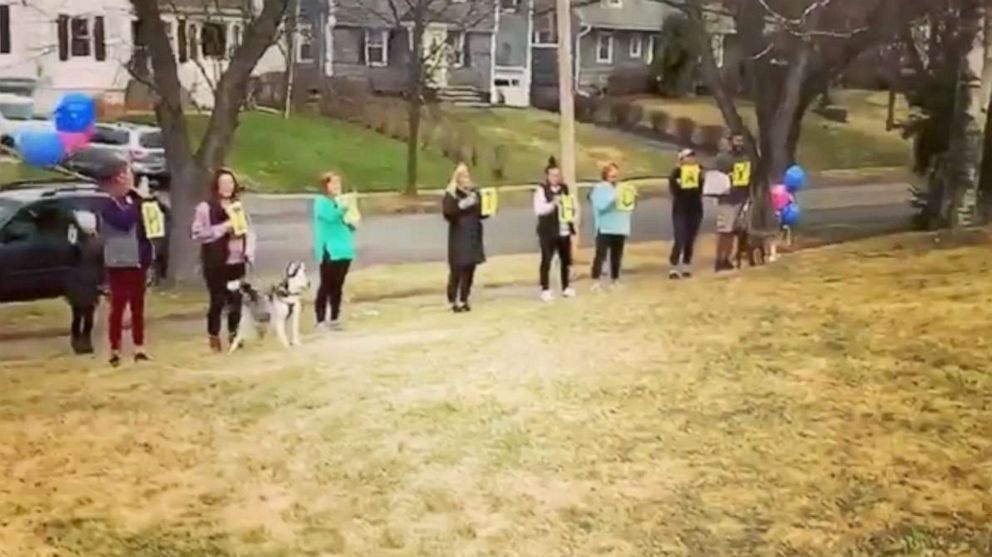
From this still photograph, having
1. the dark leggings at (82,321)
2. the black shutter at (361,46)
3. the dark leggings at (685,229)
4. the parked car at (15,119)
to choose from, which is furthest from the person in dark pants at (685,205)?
the black shutter at (361,46)

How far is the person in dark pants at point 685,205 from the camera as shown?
1644 cm

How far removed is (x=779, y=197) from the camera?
71.8 feet

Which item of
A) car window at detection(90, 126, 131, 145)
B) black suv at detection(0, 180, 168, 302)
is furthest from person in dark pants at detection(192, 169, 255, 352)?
car window at detection(90, 126, 131, 145)

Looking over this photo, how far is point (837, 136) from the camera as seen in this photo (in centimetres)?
4350

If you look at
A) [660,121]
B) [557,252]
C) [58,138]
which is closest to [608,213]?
[557,252]

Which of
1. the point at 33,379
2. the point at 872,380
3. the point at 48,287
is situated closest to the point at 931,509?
the point at 872,380

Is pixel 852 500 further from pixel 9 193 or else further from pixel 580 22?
pixel 580 22

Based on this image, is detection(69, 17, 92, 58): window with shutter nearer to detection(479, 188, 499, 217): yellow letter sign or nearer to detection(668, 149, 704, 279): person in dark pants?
detection(668, 149, 704, 279): person in dark pants

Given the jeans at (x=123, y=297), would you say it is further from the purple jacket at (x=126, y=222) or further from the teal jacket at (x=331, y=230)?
the teal jacket at (x=331, y=230)

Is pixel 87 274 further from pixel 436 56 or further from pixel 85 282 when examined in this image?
pixel 436 56

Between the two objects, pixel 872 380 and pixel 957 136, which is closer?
pixel 872 380

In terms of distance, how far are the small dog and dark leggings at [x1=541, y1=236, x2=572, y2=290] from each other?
363 centimetres

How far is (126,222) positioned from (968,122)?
10278 mm

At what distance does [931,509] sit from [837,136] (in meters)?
38.1
